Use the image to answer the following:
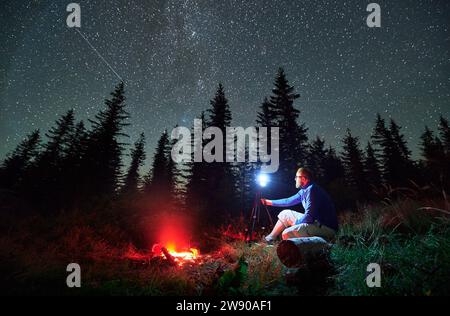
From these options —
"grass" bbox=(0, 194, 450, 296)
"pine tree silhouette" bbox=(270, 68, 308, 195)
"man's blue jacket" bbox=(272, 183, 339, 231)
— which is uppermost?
"pine tree silhouette" bbox=(270, 68, 308, 195)

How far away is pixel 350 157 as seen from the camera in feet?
126

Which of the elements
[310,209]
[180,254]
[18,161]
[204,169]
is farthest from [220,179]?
[18,161]

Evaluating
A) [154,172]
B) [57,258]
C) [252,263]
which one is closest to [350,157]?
[154,172]

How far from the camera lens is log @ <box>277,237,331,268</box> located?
3.64 m

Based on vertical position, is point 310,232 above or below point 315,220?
below

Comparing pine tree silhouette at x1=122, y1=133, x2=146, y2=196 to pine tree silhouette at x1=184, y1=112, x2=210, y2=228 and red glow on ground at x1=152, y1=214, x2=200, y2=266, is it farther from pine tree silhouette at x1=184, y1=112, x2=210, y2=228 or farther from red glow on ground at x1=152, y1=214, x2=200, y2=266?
red glow on ground at x1=152, y1=214, x2=200, y2=266

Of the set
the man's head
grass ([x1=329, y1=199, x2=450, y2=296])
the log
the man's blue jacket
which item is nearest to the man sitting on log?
the man's blue jacket

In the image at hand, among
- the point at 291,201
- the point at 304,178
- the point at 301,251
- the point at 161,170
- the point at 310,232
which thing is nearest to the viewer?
the point at 301,251

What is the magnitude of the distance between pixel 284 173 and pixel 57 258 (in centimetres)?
1706

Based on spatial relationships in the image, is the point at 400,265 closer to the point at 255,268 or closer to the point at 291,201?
the point at 255,268

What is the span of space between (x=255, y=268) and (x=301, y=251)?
3.57ft

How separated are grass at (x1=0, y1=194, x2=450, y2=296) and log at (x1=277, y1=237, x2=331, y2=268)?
0.80ft

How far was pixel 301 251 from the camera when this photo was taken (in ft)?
12.0
